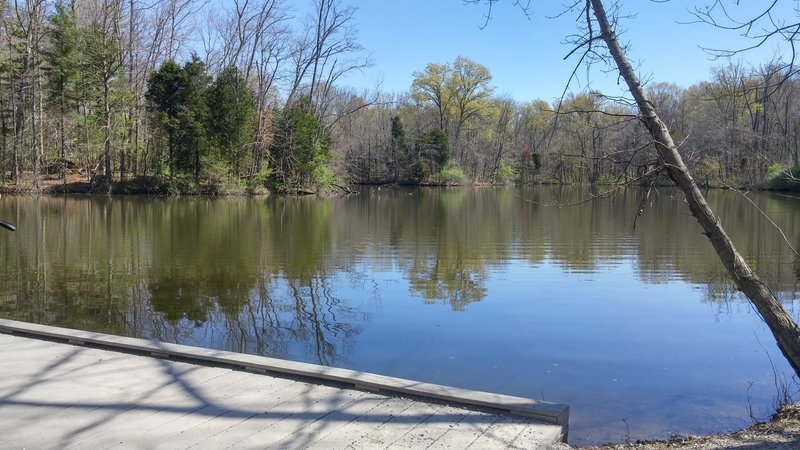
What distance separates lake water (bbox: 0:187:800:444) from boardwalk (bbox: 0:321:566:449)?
1554 millimetres

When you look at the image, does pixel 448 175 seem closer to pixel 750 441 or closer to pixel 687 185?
pixel 687 185

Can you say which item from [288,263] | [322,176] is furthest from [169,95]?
[288,263]

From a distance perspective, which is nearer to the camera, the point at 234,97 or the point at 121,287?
the point at 121,287

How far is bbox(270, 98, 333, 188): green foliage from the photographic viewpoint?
137ft

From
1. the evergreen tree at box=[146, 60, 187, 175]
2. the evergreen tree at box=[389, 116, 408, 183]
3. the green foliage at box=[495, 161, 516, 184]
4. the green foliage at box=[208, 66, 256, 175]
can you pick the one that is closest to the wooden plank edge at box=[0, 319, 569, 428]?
the evergreen tree at box=[146, 60, 187, 175]

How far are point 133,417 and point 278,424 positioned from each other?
2.92 feet

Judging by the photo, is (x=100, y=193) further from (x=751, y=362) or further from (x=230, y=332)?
(x=751, y=362)

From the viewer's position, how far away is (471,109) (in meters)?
69.4

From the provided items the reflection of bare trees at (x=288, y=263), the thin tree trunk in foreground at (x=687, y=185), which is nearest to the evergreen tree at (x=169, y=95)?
the reflection of bare trees at (x=288, y=263)

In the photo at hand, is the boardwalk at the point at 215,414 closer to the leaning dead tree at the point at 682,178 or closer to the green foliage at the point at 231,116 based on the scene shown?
the leaning dead tree at the point at 682,178

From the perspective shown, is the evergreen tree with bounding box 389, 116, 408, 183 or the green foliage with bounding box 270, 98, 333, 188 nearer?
the green foliage with bounding box 270, 98, 333, 188

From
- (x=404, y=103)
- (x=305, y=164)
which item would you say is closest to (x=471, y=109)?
(x=404, y=103)

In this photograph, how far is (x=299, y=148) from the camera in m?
41.8

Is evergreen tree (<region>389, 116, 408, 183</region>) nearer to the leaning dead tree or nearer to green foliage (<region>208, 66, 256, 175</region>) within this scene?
green foliage (<region>208, 66, 256, 175</region>)
